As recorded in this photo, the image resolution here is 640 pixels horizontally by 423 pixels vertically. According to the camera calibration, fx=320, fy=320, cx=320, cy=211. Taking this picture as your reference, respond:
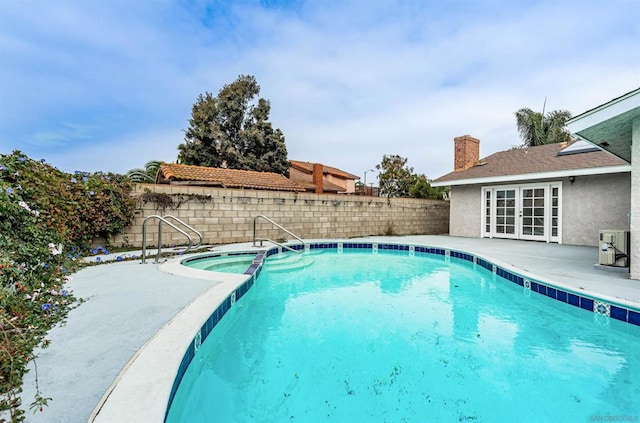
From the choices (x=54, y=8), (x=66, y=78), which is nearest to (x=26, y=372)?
(x=54, y=8)

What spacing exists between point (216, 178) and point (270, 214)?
3.23 metres

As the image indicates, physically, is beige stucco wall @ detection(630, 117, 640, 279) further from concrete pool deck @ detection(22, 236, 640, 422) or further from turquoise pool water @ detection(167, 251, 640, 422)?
turquoise pool water @ detection(167, 251, 640, 422)

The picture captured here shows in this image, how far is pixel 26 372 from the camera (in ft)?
6.90

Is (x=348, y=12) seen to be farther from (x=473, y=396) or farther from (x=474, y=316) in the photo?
(x=473, y=396)

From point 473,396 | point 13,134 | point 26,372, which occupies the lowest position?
point 473,396

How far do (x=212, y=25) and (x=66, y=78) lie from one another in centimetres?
532

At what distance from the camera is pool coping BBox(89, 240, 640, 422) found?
1.72m

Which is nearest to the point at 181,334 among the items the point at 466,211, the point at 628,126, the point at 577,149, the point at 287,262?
the point at 287,262

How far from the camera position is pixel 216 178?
12.6 meters

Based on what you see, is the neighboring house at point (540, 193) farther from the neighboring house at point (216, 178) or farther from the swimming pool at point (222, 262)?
the swimming pool at point (222, 262)

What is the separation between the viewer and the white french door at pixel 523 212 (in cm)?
1131

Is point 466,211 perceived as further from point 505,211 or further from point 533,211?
point 533,211

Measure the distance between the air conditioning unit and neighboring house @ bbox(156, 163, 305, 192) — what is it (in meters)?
10.3

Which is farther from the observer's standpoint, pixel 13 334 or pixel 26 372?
pixel 13 334
